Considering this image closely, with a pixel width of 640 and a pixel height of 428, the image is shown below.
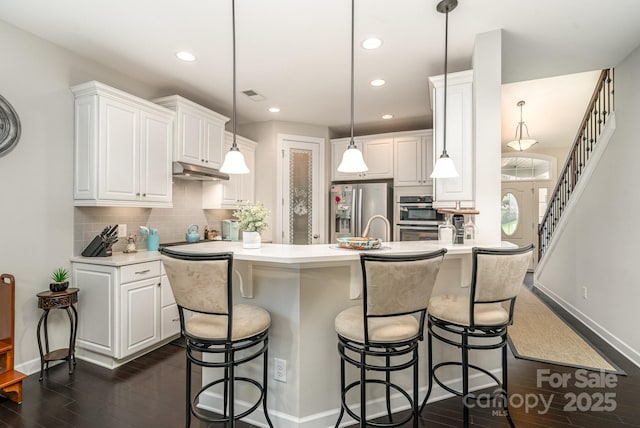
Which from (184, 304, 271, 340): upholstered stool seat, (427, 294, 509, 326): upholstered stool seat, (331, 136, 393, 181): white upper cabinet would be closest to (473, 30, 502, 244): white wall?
(427, 294, 509, 326): upholstered stool seat

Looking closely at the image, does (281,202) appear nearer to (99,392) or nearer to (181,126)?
(181,126)

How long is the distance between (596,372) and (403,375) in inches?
69.0

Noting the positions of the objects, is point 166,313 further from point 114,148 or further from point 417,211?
point 417,211

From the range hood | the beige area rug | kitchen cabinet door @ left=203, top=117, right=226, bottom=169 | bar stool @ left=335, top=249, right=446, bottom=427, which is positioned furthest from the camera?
kitchen cabinet door @ left=203, top=117, right=226, bottom=169

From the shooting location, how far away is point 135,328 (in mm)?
2826

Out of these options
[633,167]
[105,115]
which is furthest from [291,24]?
[633,167]

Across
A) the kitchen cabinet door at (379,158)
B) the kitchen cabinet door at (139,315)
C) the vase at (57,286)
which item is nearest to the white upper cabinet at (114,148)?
the vase at (57,286)

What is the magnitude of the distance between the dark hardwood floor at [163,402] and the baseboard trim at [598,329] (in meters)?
0.18

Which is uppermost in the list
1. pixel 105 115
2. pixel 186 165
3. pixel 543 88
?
pixel 543 88

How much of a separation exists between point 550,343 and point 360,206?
9.17 feet

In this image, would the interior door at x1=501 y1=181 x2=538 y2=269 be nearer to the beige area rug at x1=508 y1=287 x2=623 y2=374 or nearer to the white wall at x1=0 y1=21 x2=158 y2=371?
the beige area rug at x1=508 y1=287 x2=623 y2=374

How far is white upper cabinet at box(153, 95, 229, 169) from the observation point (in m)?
3.57

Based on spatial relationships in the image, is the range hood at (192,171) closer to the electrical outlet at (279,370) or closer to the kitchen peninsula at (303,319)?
the kitchen peninsula at (303,319)

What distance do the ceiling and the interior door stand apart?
4407mm
